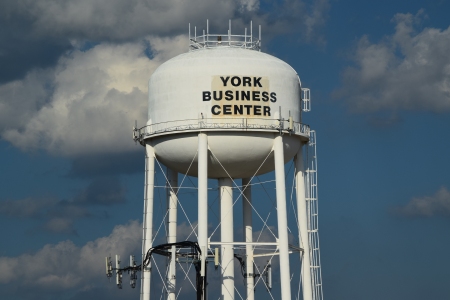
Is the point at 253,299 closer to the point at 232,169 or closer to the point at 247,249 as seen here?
the point at 247,249

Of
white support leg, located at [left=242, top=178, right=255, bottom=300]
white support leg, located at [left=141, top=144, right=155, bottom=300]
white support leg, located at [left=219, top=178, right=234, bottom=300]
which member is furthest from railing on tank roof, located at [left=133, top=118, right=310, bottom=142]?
white support leg, located at [left=242, top=178, right=255, bottom=300]

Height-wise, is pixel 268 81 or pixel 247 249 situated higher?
pixel 268 81

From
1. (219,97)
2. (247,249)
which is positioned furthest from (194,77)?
(247,249)

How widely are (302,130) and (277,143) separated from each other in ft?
6.46

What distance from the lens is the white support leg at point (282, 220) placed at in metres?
43.8

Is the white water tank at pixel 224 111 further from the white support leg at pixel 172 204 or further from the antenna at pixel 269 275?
the antenna at pixel 269 275

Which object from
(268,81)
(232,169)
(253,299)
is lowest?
(253,299)

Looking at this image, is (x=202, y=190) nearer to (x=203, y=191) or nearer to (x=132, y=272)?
(x=203, y=191)

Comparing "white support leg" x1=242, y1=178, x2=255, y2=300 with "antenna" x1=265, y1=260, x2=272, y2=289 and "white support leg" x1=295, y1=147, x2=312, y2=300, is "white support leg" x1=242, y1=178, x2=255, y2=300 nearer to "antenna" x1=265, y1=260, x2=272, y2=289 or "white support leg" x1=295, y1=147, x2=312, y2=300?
"antenna" x1=265, y1=260, x2=272, y2=289

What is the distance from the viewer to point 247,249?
161 ft

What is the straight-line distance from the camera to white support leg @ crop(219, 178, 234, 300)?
46250 millimetres

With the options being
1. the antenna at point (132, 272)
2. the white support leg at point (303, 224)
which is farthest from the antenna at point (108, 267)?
the white support leg at point (303, 224)

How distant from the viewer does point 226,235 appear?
46.6m

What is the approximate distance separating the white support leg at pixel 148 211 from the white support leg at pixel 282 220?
475 cm
